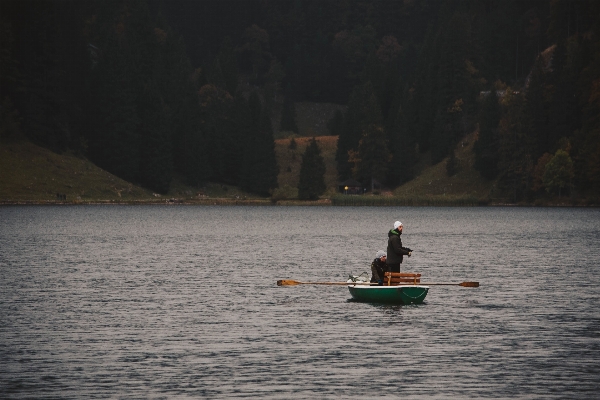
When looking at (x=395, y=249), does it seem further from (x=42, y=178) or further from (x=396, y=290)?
(x=42, y=178)

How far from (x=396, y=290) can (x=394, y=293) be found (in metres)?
0.29

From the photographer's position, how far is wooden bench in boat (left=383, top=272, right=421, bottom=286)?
46156 mm

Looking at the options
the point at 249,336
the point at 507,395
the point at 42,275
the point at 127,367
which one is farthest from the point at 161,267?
the point at 507,395

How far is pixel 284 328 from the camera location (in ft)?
134

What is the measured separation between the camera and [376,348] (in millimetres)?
36156

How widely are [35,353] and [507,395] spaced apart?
1722 cm

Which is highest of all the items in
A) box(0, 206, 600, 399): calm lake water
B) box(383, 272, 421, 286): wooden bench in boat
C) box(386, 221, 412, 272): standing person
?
box(386, 221, 412, 272): standing person

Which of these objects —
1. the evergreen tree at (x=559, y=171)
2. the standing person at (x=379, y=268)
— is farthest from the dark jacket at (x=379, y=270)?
the evergreen tree at (x=559, y=171)

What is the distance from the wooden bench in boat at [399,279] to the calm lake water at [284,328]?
4.60 feet

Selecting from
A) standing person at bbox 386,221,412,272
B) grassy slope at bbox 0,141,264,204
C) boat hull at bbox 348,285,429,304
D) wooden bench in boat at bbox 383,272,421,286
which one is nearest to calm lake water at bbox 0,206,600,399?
boat hull at bbox 348,285,429,304

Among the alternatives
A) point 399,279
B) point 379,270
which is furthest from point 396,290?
point 379,270

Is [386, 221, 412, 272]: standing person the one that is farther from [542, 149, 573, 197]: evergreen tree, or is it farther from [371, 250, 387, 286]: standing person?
[542, 149, 573, 197]: evergreen tree

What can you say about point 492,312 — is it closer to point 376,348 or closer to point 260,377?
point 376,348

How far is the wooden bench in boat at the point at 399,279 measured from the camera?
151ft
